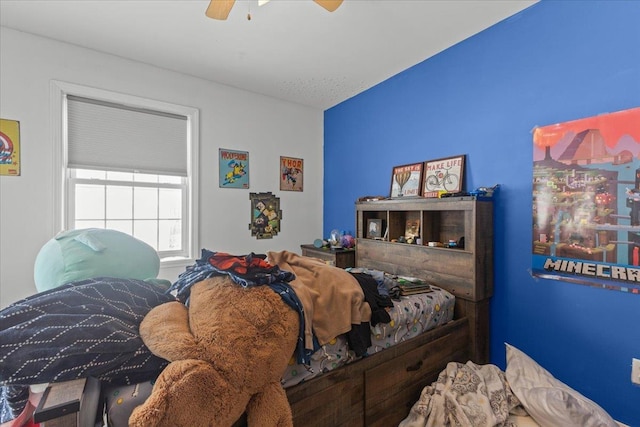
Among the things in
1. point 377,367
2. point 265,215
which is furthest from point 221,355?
point 265,215

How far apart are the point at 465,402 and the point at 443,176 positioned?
155cm

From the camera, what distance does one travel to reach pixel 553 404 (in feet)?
4.25

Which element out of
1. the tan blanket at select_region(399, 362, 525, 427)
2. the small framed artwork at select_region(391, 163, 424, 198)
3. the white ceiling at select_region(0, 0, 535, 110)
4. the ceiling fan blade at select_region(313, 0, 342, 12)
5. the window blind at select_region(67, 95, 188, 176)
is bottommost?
the tan blanket at select_region(399, 362, 525, 427)

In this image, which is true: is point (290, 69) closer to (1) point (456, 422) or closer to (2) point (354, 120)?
(2) point (354, 120)

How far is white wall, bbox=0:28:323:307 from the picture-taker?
6.98ft

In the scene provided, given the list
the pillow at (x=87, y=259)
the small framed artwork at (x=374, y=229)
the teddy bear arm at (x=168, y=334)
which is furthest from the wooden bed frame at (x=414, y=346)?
the pillow at (x=87, y=259)

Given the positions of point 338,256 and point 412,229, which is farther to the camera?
point 338,256

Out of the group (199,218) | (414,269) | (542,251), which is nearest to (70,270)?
(199,218)

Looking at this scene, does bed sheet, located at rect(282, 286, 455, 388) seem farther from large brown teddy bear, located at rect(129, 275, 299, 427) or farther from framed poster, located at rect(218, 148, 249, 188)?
framed poster, located at rect(218, 148, 249, 188)

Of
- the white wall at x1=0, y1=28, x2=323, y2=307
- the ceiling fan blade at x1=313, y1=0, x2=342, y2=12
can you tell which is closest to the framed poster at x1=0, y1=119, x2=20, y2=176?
the white wall at x1=0, y1=28, x2=323, y2=307

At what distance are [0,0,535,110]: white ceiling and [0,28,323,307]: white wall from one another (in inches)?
6.4

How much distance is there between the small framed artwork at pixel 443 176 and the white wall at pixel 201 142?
159 centimetres

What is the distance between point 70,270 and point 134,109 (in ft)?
6.04

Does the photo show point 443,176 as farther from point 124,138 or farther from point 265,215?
point 124,138
